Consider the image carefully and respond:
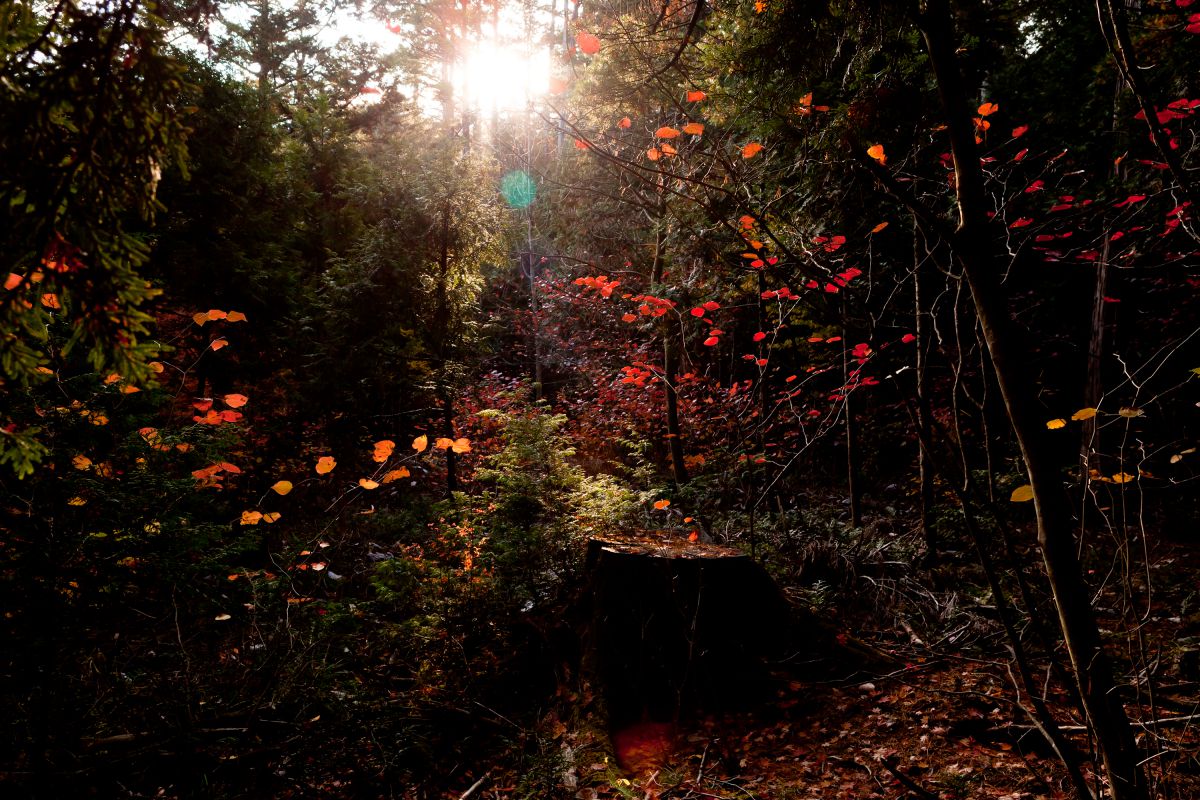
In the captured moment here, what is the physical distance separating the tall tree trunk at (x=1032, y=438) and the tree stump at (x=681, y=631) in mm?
2770

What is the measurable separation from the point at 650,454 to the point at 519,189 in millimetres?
11893

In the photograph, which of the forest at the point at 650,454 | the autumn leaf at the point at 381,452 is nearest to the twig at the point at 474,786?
the forest at the point at 650,454

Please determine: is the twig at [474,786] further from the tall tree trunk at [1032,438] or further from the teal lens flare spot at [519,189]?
the teal lens flare spot at [519,189]

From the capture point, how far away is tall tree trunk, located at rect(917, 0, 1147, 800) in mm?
1691

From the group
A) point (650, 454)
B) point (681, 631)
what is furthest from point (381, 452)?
point (650, 454)

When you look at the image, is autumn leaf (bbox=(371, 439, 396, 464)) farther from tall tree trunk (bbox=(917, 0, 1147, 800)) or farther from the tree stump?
tall tree trunk (bbox=(917, 0, 1147, 800))

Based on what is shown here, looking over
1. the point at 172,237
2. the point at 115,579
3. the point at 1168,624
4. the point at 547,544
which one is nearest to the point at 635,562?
the point at 547,544

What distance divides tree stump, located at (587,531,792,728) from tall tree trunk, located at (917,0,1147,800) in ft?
9.09

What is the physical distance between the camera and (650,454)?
12.4 meters

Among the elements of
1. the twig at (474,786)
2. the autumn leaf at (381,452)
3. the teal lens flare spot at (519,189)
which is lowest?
the twig at (474,786)

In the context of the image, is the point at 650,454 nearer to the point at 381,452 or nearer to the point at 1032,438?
the point at 381,452

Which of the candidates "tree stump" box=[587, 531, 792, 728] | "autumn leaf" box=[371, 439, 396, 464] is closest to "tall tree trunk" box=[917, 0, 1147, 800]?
"tree stump" box=[587, 531, 792, 728]

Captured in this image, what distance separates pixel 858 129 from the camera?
415 cm

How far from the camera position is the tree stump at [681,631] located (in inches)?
172
